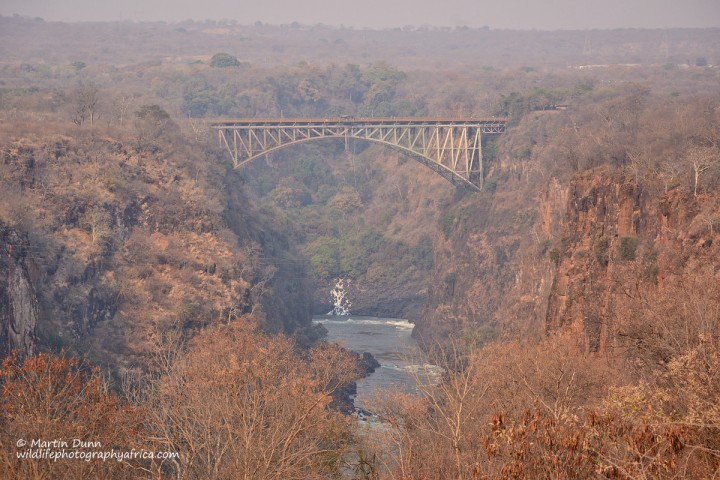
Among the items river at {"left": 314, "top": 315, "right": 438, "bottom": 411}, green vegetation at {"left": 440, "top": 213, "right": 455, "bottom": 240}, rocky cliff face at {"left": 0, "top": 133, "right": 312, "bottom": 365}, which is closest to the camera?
rocky cliff face at {"left": 0, "top": 133, "right": 312, "bottom": 365}

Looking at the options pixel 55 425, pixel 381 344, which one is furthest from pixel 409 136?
pixel 55 425

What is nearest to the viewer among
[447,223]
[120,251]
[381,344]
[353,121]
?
[120,251]

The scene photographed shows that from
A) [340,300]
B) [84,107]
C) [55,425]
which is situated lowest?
[340,300]

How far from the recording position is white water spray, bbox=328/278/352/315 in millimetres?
126688

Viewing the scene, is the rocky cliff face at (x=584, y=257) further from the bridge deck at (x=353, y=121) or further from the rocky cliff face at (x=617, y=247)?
the bridge deck at (x=353, y=121)

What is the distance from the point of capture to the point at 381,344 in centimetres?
10438

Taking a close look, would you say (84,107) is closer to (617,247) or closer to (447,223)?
(447,223)

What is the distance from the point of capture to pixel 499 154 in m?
114

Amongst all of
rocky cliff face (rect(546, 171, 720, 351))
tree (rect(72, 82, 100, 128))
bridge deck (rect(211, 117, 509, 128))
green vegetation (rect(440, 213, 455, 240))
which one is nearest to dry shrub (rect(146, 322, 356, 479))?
rocky cliff face (rect(546, 171, 720, 351))

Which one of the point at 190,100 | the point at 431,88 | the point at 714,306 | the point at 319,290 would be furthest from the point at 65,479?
the point at 431,88

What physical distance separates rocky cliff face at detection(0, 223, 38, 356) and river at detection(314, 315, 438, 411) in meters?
22.1

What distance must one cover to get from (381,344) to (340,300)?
25275 millimetres

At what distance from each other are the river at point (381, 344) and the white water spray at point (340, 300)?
2099 mm

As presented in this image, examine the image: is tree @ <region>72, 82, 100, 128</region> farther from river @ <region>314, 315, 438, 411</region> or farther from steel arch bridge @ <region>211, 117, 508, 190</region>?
river @ <region>314, 315, 438, 411</region>
